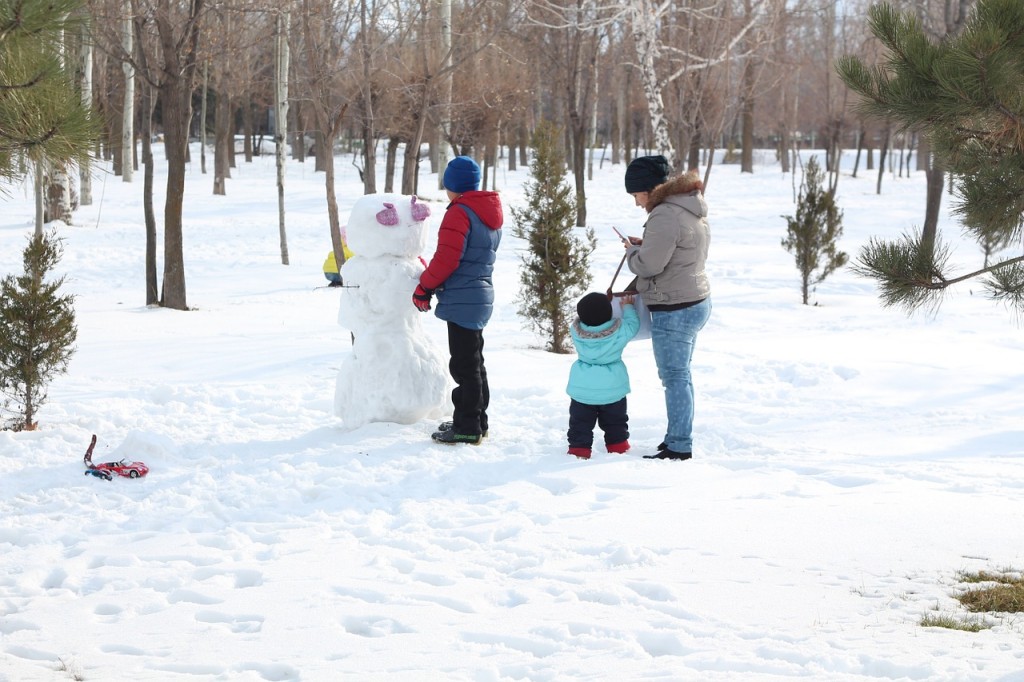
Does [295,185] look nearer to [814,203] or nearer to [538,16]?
[538,16]

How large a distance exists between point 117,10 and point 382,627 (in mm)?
9347

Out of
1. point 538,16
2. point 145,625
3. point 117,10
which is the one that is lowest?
point 145,625

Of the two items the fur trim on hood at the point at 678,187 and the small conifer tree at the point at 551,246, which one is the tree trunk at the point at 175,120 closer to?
the small conifer tree at the point at 551,246

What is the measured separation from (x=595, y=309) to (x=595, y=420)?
2.14 ft

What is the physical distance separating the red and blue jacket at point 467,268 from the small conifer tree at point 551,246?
12.5ft

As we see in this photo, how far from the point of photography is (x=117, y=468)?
5.20m

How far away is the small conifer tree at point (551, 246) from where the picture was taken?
9.48 m

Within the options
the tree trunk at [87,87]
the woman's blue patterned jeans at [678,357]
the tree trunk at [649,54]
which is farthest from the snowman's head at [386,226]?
the tree trunk at [649,54]

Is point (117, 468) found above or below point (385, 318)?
below

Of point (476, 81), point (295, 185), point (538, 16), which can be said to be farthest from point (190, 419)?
point (295, 185)

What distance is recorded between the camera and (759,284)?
16.5 meters

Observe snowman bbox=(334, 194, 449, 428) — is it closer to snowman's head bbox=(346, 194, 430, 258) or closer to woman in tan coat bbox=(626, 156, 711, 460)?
snowman's head bbox=(346, 194, 430, 258)

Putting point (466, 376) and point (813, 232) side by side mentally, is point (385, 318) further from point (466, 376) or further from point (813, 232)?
point (813, 232)

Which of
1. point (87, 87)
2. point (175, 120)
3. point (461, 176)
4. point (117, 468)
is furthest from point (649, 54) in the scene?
point (117, 468)
